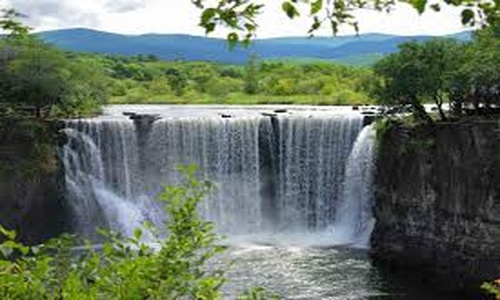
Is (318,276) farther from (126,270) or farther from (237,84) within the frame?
(237,84)

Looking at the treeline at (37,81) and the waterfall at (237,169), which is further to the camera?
the treeline at (37,81)

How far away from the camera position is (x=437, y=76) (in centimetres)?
2373

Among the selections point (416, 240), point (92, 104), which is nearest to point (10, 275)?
point (416, 240)

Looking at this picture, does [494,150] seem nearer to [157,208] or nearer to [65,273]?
[157,208]

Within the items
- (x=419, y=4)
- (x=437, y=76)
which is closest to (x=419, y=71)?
(x=437, y=76)

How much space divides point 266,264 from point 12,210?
809 cm

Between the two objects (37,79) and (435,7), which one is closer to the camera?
(435,7)

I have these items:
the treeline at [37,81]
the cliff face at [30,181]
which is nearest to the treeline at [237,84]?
the treeline at [37,81]

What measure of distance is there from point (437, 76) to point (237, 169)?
8.83m

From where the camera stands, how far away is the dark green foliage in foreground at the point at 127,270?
12.7 feet

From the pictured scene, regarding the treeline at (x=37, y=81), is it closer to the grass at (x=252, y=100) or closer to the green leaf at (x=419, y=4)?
the grass at (x=252, y=100)

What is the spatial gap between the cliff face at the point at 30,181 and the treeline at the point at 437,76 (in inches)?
423

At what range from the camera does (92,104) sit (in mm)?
34719

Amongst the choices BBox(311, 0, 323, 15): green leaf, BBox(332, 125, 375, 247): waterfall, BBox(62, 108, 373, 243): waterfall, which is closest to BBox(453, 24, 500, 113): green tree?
BBox(332, 125, 375, 247): waterfall
